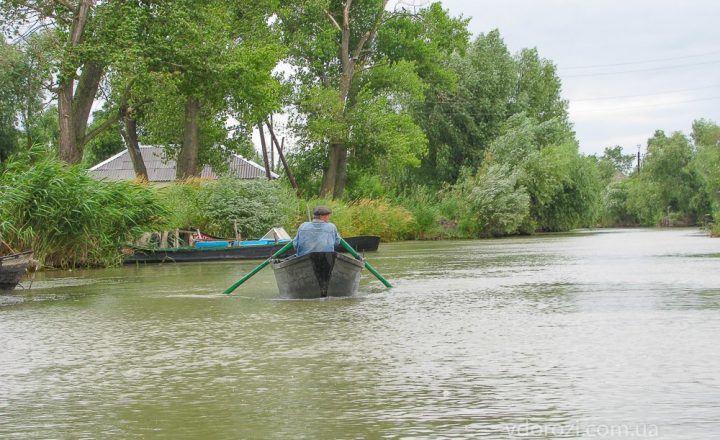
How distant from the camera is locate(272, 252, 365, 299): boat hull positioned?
17.0 meters

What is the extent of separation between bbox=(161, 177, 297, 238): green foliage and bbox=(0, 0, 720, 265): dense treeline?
7 cm

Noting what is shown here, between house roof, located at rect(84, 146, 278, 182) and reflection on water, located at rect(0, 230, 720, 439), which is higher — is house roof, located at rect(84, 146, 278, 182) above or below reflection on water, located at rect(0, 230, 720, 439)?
above

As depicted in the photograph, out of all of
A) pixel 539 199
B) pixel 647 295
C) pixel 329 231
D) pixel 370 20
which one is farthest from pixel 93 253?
pixel 539 199

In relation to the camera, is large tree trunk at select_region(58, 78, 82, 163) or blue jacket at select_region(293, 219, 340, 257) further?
large tree trunk at select_region(58, 78, 82, 163)

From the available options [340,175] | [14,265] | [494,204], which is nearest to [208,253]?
[14,265]

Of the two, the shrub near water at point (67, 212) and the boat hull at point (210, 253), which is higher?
the shrub near water at point (67, 212)

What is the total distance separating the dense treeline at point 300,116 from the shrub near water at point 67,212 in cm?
8

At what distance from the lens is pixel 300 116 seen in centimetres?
5250

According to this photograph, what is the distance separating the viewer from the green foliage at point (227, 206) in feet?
Answer: 121

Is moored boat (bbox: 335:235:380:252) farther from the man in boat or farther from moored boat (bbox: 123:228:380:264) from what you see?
the man in boat

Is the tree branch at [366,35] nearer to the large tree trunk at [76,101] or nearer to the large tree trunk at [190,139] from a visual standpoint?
the large tree trunk at [190,139]

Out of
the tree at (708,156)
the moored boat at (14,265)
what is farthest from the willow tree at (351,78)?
the moored boat at (14,265)

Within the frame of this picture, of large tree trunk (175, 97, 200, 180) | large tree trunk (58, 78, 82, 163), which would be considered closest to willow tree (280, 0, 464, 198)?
large tree trunk (175, 97, 200, 180)

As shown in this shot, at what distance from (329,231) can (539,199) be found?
43052mm
